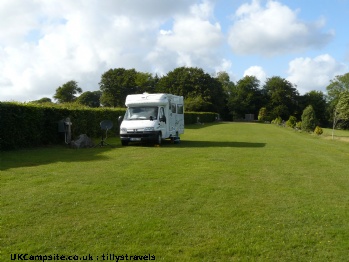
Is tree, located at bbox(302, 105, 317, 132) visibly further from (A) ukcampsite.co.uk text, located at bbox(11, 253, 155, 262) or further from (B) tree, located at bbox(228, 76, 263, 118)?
(B) tree, located at bbox(228, 76, 263, 118)

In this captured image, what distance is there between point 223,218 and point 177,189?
2.36 meters

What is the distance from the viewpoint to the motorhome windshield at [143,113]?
803 inches

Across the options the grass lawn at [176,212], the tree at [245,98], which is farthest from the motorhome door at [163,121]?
the tree at [245,98]

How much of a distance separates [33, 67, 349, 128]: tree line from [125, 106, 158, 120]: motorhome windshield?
61.5 metres

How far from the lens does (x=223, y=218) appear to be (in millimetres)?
6504

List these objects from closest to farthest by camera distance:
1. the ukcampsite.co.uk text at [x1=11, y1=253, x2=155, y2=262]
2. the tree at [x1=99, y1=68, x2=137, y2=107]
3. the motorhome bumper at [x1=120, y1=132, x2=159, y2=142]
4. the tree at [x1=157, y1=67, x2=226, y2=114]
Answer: the ukcampsite.co.uk text at [x1=11, y1=253, x2=155, y2=262]
the motorhome bumper at [x1=120, y1=132, x2=159, y2=142]
the tree at [x1=157, y1=67, x2=226, y2=114]
the tree at [x1=99, y1=68, x2=137, y2=107]

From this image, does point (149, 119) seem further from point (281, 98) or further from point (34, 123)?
point (281, 98)

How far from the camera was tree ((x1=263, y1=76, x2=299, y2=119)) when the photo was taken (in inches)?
4060

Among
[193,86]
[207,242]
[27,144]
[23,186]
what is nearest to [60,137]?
[27,144]

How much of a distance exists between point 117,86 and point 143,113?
81.9m

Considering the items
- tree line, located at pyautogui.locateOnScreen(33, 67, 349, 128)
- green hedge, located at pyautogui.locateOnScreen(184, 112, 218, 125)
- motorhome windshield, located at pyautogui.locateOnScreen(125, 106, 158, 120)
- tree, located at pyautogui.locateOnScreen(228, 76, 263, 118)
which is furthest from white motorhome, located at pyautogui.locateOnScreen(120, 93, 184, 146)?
tree, located at pyautogui.locateOnScreen(228, 76, 263, 118)

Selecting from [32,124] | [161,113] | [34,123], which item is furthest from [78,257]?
[161,113]

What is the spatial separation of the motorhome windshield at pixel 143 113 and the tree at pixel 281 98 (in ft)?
281

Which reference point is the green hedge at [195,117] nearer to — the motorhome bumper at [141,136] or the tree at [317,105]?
the motorhome bumper at [141,136]
